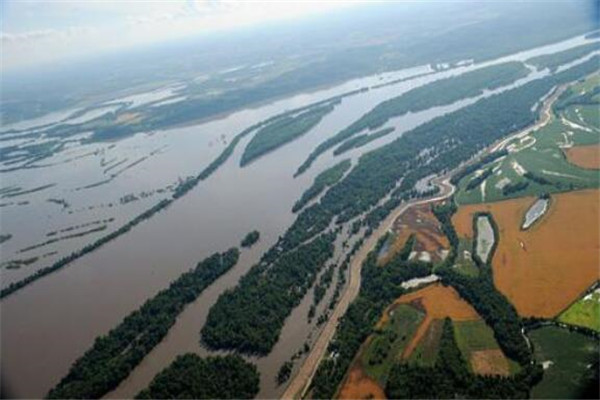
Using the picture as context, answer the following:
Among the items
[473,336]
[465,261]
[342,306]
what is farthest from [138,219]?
[473,336]

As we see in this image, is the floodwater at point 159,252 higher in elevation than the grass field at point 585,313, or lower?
higher

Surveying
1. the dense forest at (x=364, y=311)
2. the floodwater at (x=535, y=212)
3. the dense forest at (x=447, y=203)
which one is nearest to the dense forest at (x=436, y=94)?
the dense forest at (x=447, y=203)

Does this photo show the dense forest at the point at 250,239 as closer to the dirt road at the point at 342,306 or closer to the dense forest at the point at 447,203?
the dense forest at the point at 447,203

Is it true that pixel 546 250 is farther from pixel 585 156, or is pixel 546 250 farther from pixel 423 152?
pixel 423 152

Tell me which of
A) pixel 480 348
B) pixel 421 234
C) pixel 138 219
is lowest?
pixel 480 348

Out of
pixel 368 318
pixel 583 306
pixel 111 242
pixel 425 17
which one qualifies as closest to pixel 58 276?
pixel 111 242

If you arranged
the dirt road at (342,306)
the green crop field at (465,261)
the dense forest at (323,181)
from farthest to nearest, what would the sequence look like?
the dense forest at (323,181) < the green crop field at (465,261) < the dirt road at (342,306)
